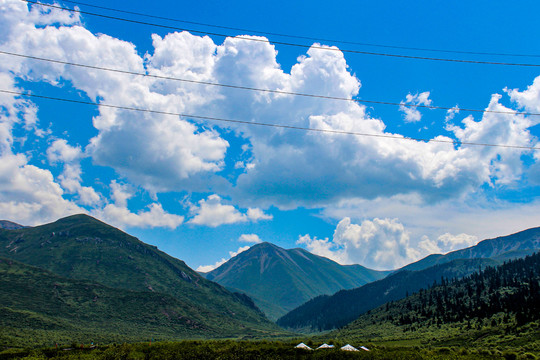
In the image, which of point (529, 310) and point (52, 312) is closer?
point (529, 310)

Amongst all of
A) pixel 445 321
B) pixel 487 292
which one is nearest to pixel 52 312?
pixel 445 321

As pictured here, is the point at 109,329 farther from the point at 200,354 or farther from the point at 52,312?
the point at 200,354

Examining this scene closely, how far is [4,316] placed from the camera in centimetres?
Answer: 14612

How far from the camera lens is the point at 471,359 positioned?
4397 centimetres

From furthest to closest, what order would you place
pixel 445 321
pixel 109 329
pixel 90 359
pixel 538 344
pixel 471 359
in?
pixel 109 329, pixel 445 321, pixel 538 344, pixel 90 359, pixel 471 359

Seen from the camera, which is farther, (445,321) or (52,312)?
(52,312)

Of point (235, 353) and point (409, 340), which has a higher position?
point (235, 353)

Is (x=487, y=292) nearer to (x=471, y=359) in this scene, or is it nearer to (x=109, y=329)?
(x=471, y=359)

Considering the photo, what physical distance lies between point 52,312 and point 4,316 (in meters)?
37.9

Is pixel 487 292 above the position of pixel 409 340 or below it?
above

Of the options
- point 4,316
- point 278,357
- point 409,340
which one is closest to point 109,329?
point 4,316

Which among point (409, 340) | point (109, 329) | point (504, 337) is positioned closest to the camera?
point (504, 337)

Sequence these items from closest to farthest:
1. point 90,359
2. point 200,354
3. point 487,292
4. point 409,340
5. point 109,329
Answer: point 90,359
point 200,354
point 409,340
point 109,329
point 487,292

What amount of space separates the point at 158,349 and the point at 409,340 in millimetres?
110545
